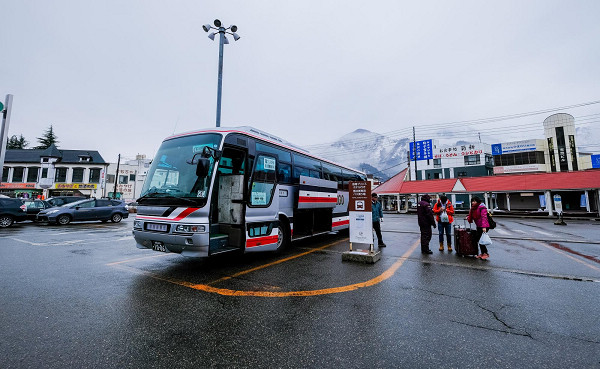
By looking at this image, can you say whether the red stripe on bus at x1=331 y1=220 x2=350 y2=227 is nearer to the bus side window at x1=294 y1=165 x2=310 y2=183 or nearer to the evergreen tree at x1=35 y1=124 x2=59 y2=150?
the bus side window at x1=294 y1=165 x2=310 y2=183

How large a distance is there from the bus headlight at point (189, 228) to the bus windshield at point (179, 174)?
1.51 feet

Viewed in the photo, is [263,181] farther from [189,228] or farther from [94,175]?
[94,175]

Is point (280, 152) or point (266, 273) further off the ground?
point (280, 152)

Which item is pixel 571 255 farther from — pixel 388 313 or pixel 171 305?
pixel 171 305

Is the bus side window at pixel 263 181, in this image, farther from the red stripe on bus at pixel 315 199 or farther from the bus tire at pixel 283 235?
the red stripe on bus at pixel 315 199

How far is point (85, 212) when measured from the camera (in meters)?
16.0

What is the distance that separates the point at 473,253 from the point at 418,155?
1114 inches

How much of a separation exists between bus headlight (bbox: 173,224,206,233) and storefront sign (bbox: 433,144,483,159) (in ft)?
156

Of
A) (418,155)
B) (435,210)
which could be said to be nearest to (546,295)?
(435,210)

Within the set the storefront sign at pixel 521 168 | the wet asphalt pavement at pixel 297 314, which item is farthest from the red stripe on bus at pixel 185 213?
the storefront sign at pixel 521 168

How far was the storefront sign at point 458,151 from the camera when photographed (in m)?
42.3

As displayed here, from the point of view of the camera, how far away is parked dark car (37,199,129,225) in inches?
587

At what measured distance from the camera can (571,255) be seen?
7.35 m

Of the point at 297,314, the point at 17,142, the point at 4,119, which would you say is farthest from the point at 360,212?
the point at 17,142
